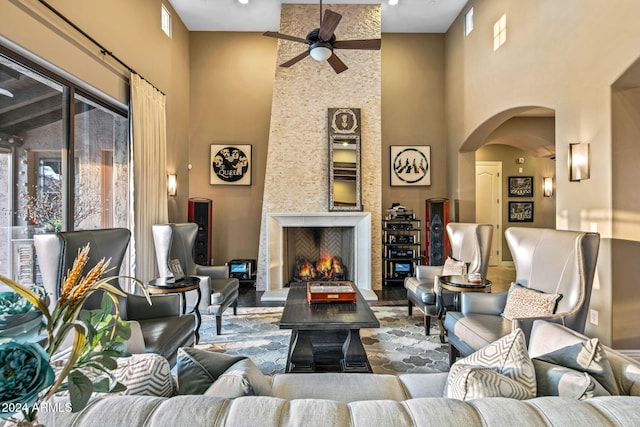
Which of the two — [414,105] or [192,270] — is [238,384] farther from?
[414,105]

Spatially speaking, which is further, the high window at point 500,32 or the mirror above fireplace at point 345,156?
the mirror above fireplace at point 345,156

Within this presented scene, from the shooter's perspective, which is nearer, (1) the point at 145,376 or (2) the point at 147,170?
(1) the point at 145,376

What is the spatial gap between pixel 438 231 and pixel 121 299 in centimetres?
478

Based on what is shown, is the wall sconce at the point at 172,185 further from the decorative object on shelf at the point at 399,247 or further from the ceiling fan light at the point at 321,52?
→ the decorative object on shelf at the point at 399,247

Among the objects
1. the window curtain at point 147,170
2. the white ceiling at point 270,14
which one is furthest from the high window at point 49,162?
the white ceiling at point 270,14

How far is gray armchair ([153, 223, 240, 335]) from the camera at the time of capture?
3557mm

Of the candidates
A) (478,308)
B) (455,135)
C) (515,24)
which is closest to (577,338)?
(478,308)

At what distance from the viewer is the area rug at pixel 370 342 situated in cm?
290

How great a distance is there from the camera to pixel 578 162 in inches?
129

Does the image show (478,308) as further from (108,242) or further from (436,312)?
(108,242)

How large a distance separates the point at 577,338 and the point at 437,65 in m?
6.19

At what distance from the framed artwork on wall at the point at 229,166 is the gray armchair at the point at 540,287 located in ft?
14.6

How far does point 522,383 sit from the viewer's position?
1105 mm

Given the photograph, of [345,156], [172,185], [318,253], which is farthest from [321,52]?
[318,253]
